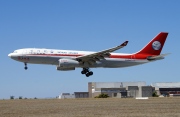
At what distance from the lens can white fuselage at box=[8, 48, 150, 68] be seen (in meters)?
60.8

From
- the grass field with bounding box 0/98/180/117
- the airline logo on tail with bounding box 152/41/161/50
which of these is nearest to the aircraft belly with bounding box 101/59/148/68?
the airline logo on tail with bounding box 152/41/161/50

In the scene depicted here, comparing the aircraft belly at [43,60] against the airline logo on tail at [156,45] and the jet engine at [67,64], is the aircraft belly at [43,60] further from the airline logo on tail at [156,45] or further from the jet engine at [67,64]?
the airline logo on tail at [156,45]

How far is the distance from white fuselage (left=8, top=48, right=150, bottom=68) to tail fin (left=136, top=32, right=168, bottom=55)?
2.92 meters

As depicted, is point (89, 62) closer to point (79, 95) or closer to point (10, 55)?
point (10, 55)

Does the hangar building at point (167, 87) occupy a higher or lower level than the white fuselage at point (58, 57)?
lower

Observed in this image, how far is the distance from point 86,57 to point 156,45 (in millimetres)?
16565

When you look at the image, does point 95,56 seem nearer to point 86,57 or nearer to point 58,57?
point 86,57

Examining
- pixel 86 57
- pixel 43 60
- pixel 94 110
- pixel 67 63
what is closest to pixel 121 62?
pixel 86 57

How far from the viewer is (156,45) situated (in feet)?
237

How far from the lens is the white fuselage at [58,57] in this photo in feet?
199

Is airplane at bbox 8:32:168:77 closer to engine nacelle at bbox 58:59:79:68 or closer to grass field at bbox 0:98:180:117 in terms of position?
engine nacelle at bbox 58:59:79:68

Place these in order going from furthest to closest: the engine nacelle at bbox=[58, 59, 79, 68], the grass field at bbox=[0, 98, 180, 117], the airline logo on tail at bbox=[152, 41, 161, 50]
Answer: the airline logo on tail at bbox=[152, 41, 161, 50] → the engine nacelle at bbox=[58, 59, 79, 68] → the grass field at bbox=[0, 98, 180, 117]


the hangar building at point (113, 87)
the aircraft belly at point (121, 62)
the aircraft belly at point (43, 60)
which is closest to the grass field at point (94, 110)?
the aircraft belly at point (43, 60)

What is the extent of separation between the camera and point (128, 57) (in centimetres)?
6719
